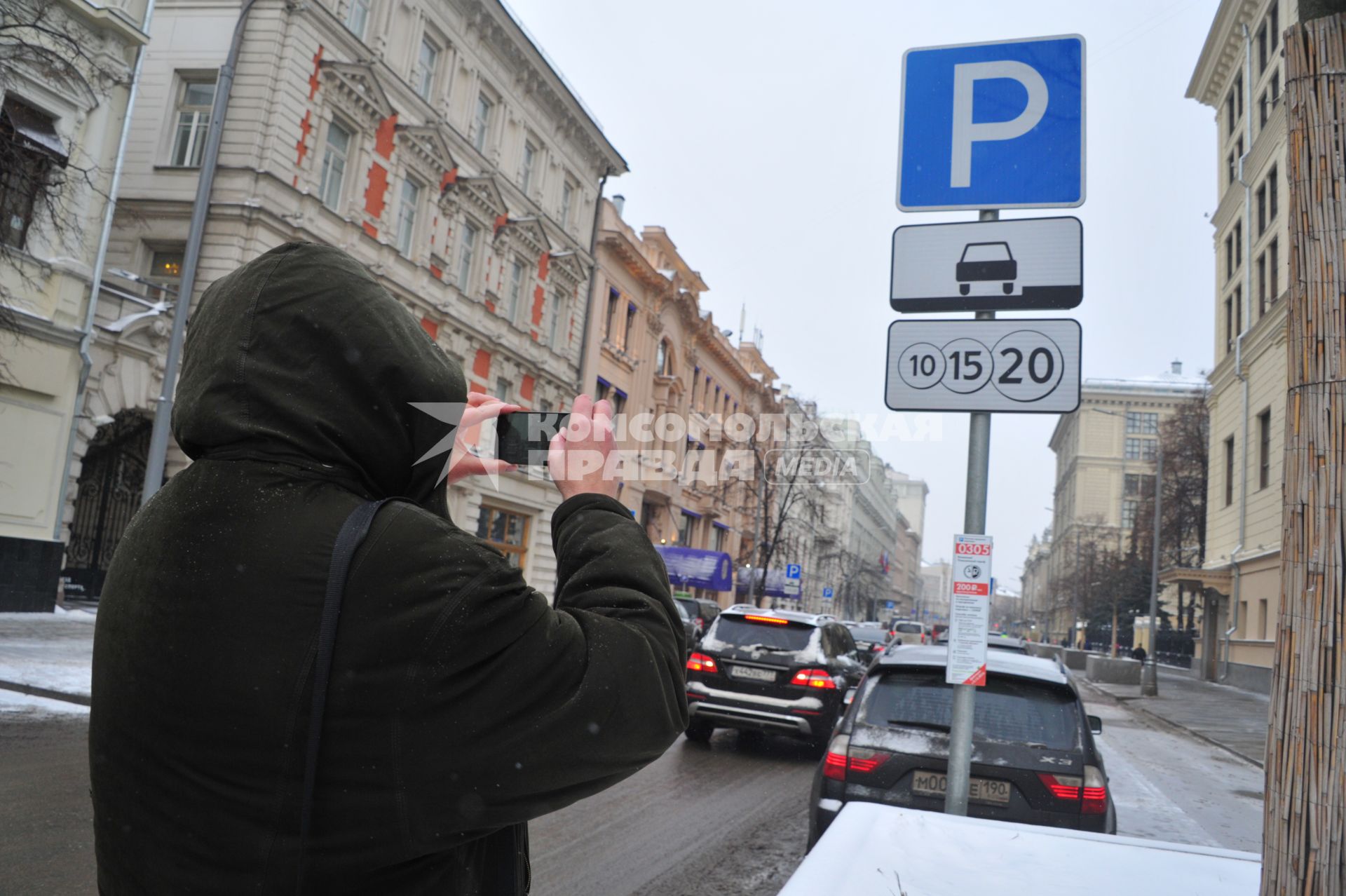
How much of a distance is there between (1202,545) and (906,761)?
5285cm

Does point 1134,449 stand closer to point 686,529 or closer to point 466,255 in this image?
point 686,529

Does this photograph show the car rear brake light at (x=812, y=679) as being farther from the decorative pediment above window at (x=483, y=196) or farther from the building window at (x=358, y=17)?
the decorative pediment above window at (x=483, y=196)

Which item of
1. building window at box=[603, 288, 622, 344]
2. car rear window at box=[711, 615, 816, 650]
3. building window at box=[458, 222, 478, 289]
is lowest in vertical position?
car rear window at box=[711, 615, 816, 650]

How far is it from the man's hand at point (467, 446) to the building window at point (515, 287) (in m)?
28.6

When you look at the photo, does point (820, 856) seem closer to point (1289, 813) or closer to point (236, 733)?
point (1289, 813)

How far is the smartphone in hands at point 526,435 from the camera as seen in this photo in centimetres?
158

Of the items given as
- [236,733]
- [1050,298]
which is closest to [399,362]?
[236,733]

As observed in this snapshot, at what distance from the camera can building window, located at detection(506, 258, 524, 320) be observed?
29797 millimetres

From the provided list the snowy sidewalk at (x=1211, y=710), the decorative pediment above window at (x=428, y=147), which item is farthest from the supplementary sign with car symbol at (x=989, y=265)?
the decorative pediment above window at (x=428, y=147)

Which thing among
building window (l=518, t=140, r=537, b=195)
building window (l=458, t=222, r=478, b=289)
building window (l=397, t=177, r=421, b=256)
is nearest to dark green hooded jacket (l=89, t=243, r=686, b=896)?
building window (l=397, t=177, r=421, b=256)

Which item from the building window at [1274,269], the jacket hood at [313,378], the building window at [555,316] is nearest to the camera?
the jacket hood at [313,378]

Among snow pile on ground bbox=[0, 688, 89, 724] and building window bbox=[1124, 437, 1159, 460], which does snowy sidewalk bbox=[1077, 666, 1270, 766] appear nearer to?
snow pile on ground bbox=[0, 688, 89, 724]

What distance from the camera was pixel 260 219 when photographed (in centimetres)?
1928

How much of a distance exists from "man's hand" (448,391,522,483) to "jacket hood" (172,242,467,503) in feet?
0.43
